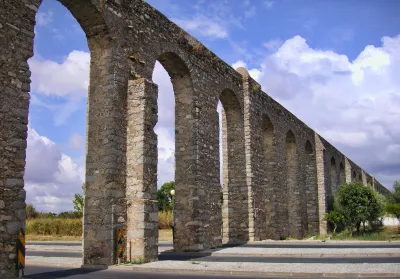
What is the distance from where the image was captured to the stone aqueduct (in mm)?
8438

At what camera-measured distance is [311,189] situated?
26703 mm

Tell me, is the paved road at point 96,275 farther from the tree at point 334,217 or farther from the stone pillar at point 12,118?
the tree at point 334,217

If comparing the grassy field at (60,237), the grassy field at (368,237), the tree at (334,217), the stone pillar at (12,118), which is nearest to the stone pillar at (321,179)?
the tree at (334,217)

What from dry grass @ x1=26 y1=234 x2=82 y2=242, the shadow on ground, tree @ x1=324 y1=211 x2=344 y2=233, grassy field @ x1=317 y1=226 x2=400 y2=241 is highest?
tree @ x1=324 y1=211 x2=344 y2=233

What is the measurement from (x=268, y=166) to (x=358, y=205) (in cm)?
627

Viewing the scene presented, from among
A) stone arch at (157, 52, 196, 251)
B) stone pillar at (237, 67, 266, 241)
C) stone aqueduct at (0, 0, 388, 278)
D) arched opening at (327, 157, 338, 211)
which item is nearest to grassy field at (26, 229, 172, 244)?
stone aqueduct at (0, 0, 388, 278)

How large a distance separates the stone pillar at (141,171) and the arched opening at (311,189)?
1688 cm

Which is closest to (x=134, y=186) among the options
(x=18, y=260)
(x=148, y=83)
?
(x=148, y=83)

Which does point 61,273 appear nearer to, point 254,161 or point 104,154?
point 104,154

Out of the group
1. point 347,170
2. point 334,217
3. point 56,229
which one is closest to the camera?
point 334,217

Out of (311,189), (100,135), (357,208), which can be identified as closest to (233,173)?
(100,135)

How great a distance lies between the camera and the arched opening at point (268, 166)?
65.1 ft

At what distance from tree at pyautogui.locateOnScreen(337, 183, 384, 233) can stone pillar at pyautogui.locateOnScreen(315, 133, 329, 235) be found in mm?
2219

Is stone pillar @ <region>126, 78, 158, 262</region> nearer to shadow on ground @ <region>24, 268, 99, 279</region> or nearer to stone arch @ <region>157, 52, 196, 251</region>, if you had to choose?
shadow on ground @ <region>24, 268, 99, 279</region>
